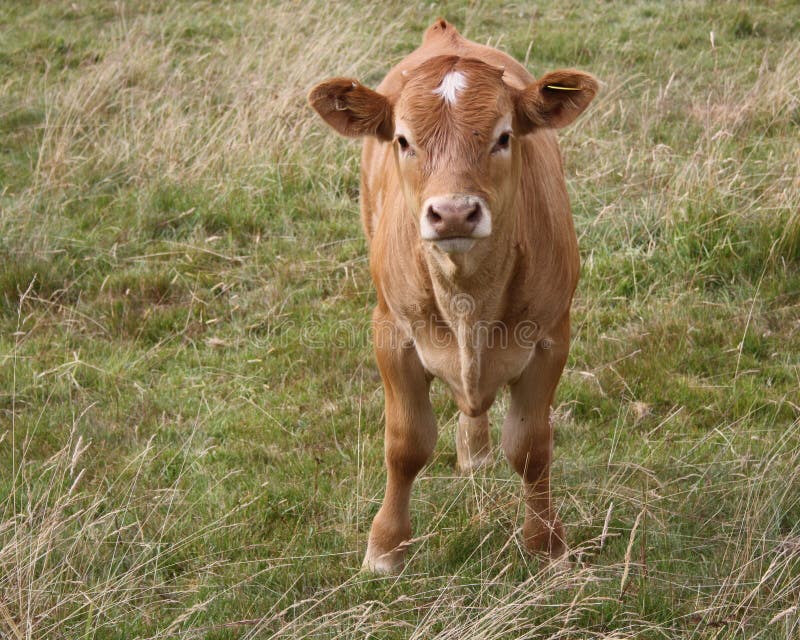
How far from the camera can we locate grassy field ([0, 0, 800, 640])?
3.82 meters

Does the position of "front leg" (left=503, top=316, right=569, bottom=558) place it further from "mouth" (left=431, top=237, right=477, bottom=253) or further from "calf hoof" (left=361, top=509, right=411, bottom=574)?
"mouth" (left=431, top=237, right=477, bottom=253)

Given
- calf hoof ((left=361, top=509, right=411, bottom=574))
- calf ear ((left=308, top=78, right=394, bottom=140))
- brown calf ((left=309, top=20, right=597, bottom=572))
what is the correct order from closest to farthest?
1. brown calf ((left=309, top=20, right=597, bottom=572))
2. calf ear ((left=308, top=78, right=394, bottom=140))
3. calf hoof ((left=361, top=509, right=411, bottom=574))

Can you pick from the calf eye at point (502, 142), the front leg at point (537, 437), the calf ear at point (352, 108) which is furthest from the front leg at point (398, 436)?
the calf eye at point (502, 142)

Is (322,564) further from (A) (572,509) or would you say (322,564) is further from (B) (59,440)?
(B) (59,440)

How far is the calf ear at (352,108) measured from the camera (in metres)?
3.90

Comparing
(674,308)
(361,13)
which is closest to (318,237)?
(674,308)

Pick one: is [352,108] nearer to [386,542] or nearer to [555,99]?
[555,99]

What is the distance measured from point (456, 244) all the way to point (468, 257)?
1.16ft

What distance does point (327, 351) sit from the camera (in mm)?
5922

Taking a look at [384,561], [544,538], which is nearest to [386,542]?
[384,561]

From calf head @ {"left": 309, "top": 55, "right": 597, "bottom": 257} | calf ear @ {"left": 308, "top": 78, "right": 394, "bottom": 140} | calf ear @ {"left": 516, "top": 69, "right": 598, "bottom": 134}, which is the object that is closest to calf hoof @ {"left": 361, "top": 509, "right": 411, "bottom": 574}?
calf head @ {"left": 309, "top": 55, "right": 597, "bottom": 257}

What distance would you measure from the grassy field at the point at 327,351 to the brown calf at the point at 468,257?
26cm

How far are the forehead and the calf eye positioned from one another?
0.06 metres

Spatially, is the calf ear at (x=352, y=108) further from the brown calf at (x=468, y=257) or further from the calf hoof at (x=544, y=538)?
the calf hoof at (x=544, y=538)
